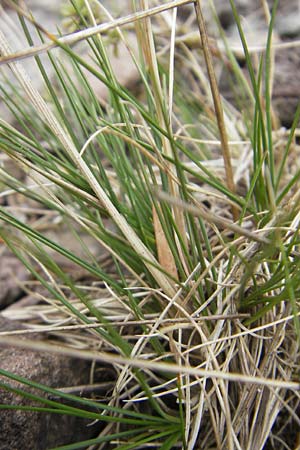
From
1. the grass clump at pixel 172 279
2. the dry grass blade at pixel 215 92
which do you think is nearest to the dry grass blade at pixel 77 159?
the grass clump at pixel 172 279

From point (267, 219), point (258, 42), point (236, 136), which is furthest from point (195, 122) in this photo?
point (267, 219)

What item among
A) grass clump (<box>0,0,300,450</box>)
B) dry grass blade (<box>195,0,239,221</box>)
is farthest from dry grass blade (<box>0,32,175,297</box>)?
dry grass blade (<box>195,0,239,221</box>)

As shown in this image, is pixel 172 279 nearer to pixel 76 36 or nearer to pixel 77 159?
pixel 77 159

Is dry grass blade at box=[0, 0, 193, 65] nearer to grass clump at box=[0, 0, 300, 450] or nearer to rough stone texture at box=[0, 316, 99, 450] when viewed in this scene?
grass clump at box=[0, 0, 300, 450]

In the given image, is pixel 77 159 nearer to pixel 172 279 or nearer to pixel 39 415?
pixel 172 279

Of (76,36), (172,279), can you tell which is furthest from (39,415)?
(76,36)

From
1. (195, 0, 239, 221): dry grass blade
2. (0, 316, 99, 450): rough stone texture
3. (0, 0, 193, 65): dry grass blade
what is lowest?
(0, 316, 99, 450): rough stone texture

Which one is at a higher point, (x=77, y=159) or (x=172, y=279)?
(x=77, y=159)

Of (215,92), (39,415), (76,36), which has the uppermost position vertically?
(76,36)

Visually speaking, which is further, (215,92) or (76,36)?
(215,92)
